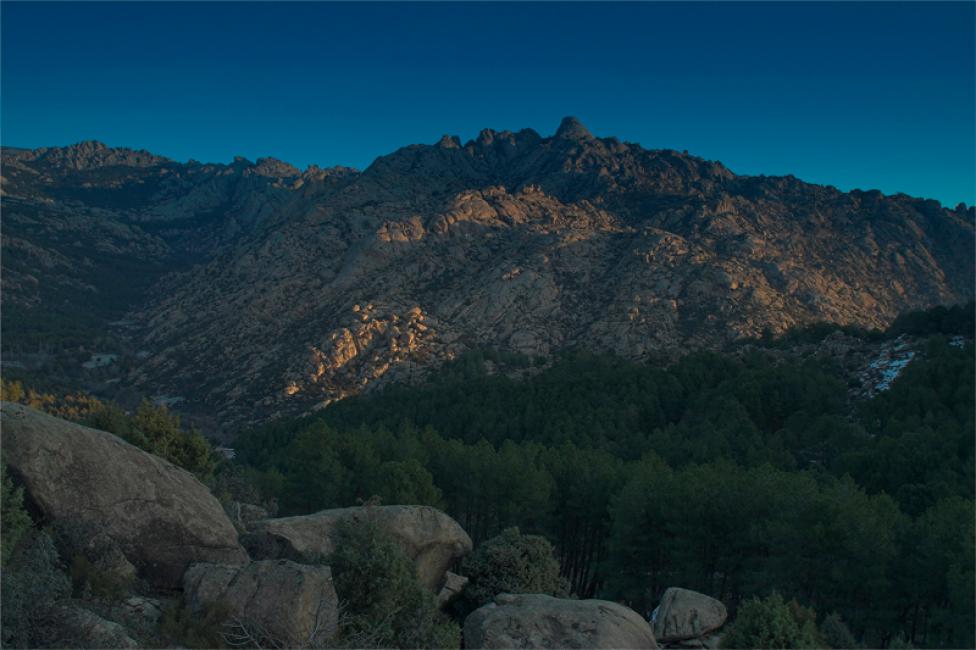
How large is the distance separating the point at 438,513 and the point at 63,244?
218 metres

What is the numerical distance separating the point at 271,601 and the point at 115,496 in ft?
17.5

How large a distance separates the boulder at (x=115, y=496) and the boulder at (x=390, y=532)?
3.72 feet

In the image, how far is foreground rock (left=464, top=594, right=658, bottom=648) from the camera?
14.0 meters

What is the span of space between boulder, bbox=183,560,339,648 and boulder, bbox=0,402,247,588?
136 centimetres

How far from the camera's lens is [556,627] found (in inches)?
565

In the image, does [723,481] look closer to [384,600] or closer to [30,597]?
[384,600]

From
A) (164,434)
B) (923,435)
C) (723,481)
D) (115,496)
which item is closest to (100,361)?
(164,434)

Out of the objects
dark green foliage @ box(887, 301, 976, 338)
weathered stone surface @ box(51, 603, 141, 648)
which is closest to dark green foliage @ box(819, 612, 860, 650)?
weathered stone surface @ box(51, 603, 141, 648)

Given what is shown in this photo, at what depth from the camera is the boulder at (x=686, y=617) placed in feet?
61.2

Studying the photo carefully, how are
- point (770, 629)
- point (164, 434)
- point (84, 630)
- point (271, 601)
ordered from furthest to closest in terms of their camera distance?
point (164, 434), point (271, 601), point (770, 629), point (84, 630)

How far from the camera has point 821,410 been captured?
56500mm

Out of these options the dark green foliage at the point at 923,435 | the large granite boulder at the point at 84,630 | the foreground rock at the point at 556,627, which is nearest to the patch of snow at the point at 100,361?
the large granite boulder at the point at 84,630

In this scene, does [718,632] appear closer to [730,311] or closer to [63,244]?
[730,311]

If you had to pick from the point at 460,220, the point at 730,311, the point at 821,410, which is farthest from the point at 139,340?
the point at 821,410
